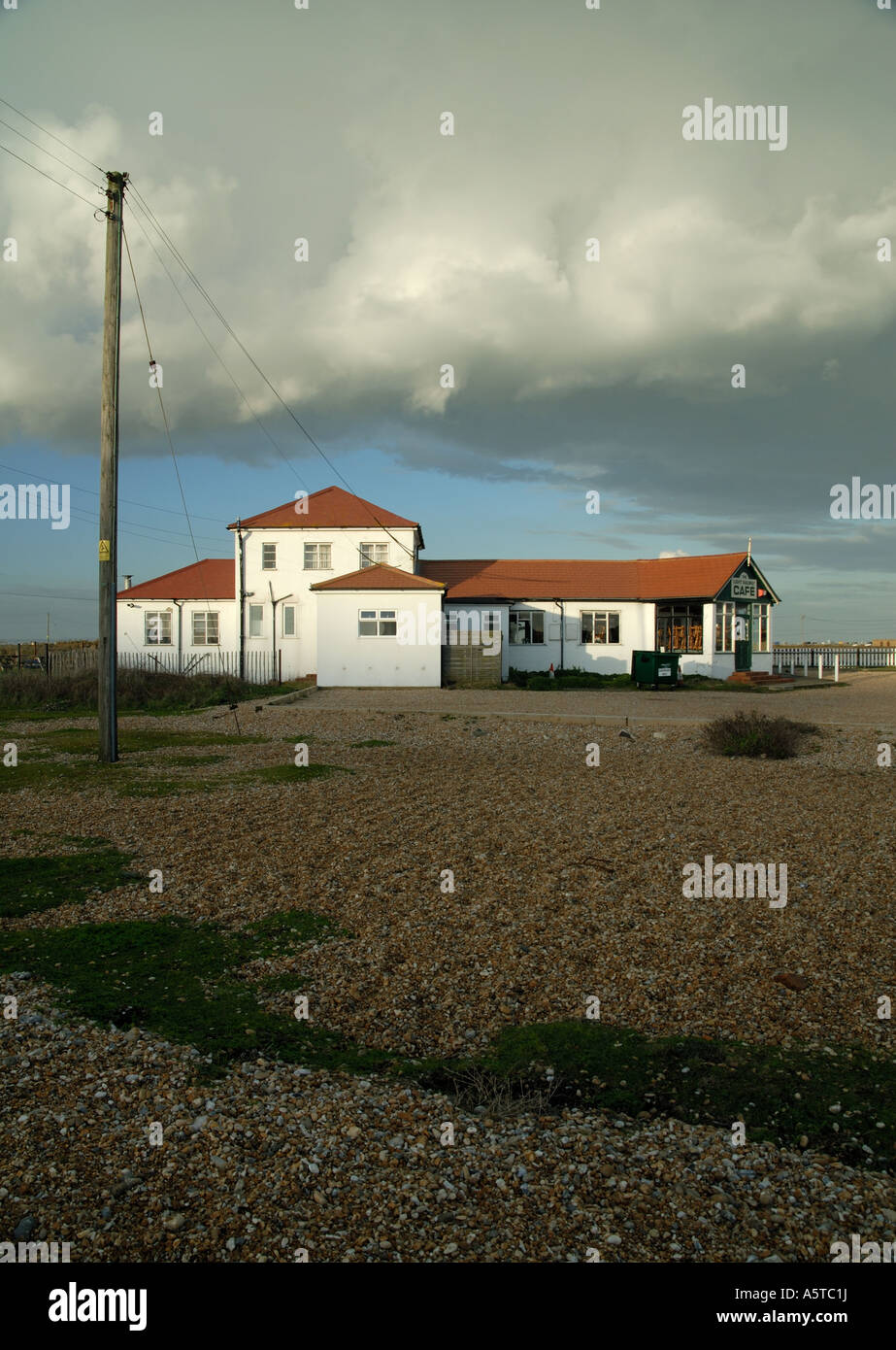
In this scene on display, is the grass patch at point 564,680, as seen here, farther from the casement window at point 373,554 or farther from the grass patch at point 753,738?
the grass patch at point 753,738

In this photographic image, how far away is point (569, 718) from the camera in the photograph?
17500 millimetres

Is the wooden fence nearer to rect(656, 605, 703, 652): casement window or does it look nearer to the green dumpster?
the green dumpster

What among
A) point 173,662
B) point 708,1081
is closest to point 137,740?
point 708,1081

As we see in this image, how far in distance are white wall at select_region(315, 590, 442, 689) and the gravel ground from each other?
18.2 metres

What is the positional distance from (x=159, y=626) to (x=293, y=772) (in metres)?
Answer: 29.2

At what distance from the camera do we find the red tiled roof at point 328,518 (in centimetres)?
3634

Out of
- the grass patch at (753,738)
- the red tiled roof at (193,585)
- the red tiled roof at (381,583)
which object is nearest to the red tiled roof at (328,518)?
the red tiled roof at (193,585)

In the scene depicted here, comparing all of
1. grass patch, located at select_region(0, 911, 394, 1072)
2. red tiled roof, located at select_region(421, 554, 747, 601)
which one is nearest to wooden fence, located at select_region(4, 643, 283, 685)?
red tiled roof, located at select_region(421, 554, 747, 601)

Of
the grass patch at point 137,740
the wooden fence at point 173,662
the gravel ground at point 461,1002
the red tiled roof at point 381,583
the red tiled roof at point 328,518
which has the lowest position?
the gravel ground at point 461,1002

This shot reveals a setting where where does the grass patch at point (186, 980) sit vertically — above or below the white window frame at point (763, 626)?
below

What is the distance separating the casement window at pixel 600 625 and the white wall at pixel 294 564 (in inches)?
326

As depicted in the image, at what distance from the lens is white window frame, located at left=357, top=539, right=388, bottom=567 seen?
3656 centimetres
